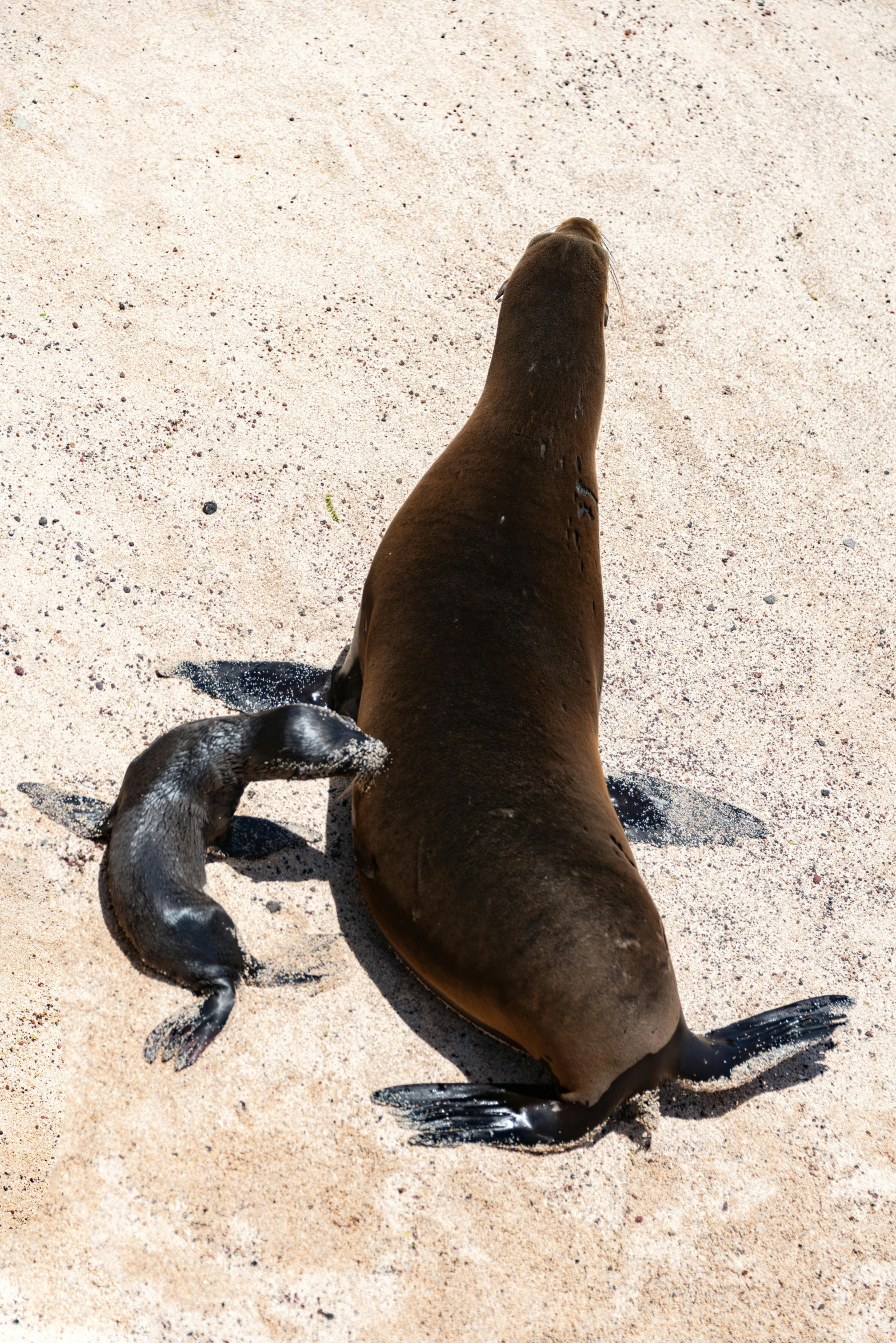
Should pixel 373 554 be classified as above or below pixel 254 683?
above

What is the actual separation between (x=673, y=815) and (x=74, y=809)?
2.18 meters

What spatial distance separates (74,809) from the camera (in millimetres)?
3557

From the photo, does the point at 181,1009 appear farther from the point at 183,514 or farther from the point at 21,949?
the point at 183,514

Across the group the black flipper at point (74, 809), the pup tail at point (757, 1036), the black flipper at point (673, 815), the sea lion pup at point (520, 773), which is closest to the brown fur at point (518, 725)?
the sea lion pup at point (520, 773)

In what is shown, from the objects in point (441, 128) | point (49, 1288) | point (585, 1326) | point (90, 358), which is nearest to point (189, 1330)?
point (49, 1288)

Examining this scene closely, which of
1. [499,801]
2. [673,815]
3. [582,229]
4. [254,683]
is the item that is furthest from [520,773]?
[582,229]

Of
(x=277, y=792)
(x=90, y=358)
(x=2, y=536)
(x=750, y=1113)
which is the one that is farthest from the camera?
(x=90, y=358)

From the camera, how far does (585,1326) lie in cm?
299

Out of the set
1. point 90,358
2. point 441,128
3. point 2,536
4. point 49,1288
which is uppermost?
point 441,128

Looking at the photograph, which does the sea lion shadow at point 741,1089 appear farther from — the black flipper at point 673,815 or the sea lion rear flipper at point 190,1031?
the sea lion rear flipper at point 190,1031

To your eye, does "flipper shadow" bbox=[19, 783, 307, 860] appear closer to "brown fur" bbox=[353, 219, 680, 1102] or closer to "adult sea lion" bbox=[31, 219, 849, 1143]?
"adult sea lion" bbox=[31, 219, 849, 1143]

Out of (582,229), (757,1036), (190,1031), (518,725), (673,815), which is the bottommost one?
(190,1031)

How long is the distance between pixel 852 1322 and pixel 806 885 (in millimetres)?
1467

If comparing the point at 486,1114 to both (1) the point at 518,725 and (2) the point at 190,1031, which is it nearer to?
(2) the point at 190,1031
